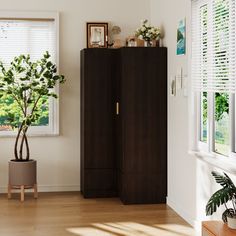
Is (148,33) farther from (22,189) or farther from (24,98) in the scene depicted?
(22,189)

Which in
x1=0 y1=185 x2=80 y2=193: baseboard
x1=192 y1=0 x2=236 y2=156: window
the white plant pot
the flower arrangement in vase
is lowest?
x1=0 y1=185 x2=80 y2=193: baseboard

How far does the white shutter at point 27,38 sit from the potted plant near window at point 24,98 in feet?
0.38

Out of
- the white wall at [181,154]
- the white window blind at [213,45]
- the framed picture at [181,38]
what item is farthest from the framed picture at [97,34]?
the white window blind at [213,45]

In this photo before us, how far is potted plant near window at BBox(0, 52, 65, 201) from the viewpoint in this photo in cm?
655

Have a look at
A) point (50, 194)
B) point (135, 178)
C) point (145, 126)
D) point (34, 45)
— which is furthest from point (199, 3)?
point (50, 194)

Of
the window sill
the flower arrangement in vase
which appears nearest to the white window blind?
the window sill

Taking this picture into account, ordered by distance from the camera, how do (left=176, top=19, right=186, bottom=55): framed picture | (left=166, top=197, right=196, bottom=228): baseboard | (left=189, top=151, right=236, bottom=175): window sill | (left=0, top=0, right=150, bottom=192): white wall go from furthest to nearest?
1. (left=0, top=0, right=150, bottom=192): white wall
2. (left=176, top=19, right=186, bottom=55): framed picture
3. (left=166, top=197, right=196, bottom=228): baseboard
4. (left=189, top=151, right=236, bottom=175): window sill

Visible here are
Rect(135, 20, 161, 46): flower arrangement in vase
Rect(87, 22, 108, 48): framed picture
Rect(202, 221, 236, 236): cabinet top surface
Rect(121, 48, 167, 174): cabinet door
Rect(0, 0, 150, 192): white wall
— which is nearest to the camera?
Rect(202, 221, 236, 236): cabinet top surface

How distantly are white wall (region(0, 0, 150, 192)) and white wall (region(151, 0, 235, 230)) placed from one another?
0.64 meters

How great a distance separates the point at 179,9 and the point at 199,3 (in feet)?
2.17

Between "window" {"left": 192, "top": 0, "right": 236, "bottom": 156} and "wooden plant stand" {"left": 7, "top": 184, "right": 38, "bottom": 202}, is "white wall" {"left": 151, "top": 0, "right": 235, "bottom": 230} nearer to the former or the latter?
"window" {"left": 192, "top": 0, "right": 236, "bottom": 156}

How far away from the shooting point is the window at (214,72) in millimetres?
4434

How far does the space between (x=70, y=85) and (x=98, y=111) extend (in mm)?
640

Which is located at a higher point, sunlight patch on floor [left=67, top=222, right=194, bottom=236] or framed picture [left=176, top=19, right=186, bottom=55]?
framed picture [left=176, top=19, right=186, bottom=55]
